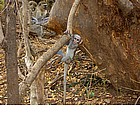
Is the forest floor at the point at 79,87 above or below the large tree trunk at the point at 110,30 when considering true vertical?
below

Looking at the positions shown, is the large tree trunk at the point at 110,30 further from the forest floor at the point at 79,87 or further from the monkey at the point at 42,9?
the monkey at the point at 42,9

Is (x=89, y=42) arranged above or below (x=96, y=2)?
below

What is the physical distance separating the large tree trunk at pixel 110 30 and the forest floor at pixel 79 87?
0.49ft

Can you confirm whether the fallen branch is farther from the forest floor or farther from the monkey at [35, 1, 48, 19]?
the monkey at [35, 1, 48, 19]

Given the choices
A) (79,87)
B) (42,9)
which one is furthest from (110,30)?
(42,9)

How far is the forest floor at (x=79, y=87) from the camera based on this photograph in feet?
5.83

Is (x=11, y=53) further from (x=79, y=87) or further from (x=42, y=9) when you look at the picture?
(x=42, y=9)

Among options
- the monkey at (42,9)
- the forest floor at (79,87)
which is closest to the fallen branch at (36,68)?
the forest floor at (79,87)

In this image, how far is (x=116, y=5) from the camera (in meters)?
1.33

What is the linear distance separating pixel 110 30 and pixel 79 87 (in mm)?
621

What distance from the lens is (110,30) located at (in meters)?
1.44
